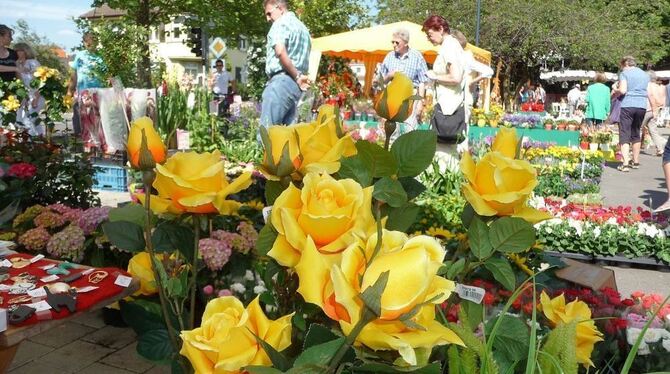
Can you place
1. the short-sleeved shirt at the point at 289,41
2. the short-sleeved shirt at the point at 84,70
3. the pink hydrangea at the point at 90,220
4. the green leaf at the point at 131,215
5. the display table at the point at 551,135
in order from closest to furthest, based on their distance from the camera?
the green leaf at the point at 131,215
the pink hydrangea at the point at 90,220
the short-sleeved shirt at the point at 289,41
the short-sleeved shirt at the point at 84,70
the display table at the point at 551,135

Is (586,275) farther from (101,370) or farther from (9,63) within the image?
(9,63)

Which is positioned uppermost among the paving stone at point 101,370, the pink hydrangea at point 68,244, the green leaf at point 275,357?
the green leaf at point 275,357

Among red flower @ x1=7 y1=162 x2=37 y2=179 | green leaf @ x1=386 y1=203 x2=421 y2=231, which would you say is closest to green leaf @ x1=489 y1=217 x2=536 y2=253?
green leaf @ x1=386 y1=203 x2=421 y2=231

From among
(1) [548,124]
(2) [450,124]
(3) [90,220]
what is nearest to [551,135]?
(1) [548,124]

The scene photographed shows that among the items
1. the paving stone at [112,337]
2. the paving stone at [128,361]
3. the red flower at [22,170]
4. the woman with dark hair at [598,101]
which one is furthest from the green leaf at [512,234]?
the woman with dark hair at [598,101]

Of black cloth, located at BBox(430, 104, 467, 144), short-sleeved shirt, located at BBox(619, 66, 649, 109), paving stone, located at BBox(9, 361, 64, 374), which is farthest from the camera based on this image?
short-sleeved shirt, located at BBox(619, 66, 649, 109)

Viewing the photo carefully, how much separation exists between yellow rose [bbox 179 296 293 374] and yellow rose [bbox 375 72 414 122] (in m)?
0.38

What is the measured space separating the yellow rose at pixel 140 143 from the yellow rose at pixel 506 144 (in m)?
0.52

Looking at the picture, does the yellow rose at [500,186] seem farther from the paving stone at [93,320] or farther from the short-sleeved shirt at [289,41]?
the short-sleeved shirt at [289,41]

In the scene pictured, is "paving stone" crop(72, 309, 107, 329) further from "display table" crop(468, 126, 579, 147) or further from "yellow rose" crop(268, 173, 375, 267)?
"display table" crop(468, 126, 579, 147)

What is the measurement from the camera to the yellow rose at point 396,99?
1.03 m

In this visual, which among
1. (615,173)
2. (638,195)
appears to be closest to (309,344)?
(638,195)

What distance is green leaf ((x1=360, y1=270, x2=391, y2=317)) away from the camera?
57cm

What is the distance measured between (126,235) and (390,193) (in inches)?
18.4
